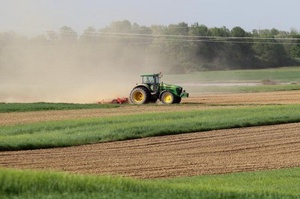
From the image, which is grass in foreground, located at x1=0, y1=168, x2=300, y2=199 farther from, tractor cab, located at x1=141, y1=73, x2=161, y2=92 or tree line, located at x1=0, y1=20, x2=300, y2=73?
tree line, located at x1=0, y1=20, x2=300, y2=73

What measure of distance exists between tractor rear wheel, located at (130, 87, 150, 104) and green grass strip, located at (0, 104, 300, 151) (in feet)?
27.1

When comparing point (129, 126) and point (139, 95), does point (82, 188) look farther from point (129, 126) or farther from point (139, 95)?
point (139, 95)

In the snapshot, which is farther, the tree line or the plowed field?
the tree line

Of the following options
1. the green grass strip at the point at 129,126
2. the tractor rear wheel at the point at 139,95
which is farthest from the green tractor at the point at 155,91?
the green grass strip at the point at 129,126

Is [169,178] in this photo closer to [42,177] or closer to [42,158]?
[42,158]

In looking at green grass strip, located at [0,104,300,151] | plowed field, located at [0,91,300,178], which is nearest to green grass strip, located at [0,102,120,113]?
green grass strip, located at [0,104,300,151]

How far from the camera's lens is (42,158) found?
2309cm

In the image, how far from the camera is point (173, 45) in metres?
108

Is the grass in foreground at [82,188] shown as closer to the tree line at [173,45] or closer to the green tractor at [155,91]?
the green tractor at [155,91]

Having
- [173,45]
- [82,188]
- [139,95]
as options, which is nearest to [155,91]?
[139,95]

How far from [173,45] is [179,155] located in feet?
277

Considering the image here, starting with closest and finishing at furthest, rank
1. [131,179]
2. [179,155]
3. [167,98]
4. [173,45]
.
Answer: [131,179]
[179,155]
[167,98]
[173,45]

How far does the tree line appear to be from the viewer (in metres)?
81.7

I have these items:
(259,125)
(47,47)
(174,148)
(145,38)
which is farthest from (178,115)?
(145,38)
